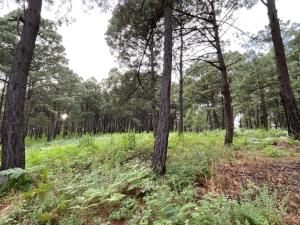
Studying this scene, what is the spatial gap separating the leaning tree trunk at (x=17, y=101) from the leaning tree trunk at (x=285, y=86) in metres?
7.99

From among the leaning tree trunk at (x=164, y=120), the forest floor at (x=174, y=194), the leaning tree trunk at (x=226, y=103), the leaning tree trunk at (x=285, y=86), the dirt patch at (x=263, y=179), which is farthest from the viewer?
the leaning tree trunk at (x=226, y=103)

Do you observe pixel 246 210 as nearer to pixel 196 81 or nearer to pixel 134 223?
pixel 134 223

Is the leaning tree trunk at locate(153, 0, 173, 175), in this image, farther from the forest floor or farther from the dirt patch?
the dirt patch

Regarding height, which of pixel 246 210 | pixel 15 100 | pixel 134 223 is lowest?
pixel 134 223

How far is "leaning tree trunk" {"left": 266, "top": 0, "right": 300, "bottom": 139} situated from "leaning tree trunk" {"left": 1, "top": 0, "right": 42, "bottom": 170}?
799 centimetres

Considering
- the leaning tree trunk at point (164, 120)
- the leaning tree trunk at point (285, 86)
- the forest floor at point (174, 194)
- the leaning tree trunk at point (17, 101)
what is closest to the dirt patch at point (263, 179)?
the forest floor at point (174, 194)

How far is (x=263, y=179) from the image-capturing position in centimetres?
437

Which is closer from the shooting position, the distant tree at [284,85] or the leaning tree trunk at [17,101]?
the leaning tree trunk at [17,101]

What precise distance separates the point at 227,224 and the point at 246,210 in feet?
1.38

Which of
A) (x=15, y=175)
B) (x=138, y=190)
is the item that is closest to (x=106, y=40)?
(x=15, y=175)

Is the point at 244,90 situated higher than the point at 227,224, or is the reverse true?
the point at 244,90

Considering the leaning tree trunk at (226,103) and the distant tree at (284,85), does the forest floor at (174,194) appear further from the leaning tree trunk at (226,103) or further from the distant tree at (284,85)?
the distant tree at (284,85)

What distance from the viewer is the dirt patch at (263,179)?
3472 millimetres

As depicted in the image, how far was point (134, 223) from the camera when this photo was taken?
319 cm
